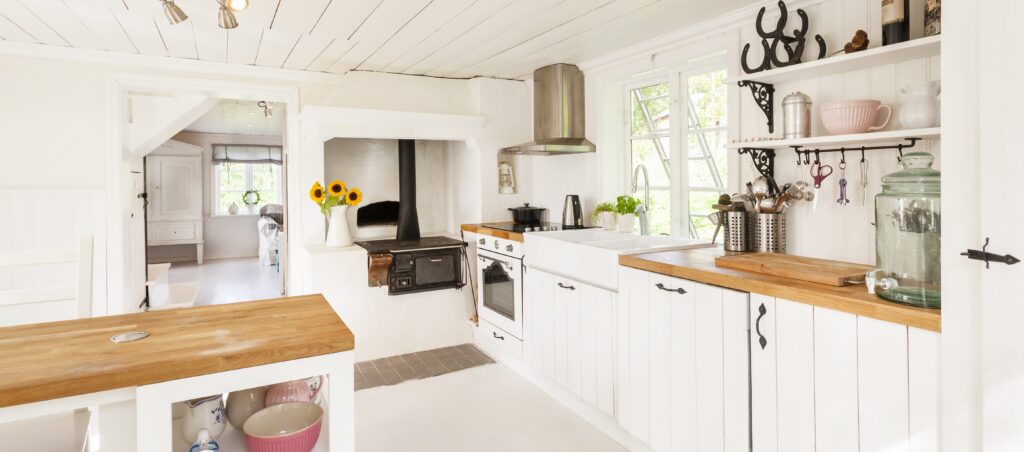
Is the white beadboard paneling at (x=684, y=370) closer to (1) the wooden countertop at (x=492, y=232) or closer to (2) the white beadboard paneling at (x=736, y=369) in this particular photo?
(2) the white beadboard paneling at (x=736, y=369)

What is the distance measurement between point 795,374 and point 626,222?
160cm

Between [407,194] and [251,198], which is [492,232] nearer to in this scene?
[407,194]

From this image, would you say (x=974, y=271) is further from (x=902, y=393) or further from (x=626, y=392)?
(x=626, y=392)

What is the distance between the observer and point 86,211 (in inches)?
128

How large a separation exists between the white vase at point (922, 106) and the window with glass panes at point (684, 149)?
1001 millimetres

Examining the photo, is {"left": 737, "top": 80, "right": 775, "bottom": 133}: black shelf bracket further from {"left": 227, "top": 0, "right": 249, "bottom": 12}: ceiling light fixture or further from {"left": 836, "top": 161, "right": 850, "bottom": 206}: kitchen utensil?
{"left": 227, "top": 0, "right": 249, "bottom": 12}: ceiling light fixture

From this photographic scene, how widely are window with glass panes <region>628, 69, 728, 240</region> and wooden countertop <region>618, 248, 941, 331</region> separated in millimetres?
569

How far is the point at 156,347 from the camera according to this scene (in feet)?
4.52

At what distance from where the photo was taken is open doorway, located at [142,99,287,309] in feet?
25.4

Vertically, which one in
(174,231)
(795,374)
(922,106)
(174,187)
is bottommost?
(795,374)

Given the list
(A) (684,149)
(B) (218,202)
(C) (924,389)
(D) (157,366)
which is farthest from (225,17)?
(B) (218,202)

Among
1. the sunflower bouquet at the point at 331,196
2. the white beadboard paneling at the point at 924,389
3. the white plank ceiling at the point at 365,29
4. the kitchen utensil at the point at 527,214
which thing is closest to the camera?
the white beadboard paneling at the point at 924,389

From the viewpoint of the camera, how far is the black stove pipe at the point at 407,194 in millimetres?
4285

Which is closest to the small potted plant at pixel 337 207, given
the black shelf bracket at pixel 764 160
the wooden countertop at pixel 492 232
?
the wooden countertop at pixel 492 232
